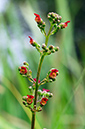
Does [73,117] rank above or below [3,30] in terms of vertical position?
below

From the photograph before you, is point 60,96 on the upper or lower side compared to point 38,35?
lower

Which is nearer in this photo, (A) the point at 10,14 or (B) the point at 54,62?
(B) the point at 54,62

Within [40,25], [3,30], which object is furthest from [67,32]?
[40,25]

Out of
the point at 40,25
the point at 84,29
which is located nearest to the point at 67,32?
the point at 40,25

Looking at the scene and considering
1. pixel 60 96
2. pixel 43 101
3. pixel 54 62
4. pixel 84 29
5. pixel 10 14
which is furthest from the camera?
pixel 84 29

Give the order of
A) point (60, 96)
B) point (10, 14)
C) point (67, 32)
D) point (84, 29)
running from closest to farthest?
point (60, 96) → point (67, 32) → point (10, 14) → point (84, 29)

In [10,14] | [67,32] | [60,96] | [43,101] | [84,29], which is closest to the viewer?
[43,101]

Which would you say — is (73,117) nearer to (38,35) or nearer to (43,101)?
(38,35)

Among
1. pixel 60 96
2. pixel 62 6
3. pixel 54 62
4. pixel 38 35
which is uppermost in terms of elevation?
pixel 62 6

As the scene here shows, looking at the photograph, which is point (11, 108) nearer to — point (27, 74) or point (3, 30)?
point (3, 30)
